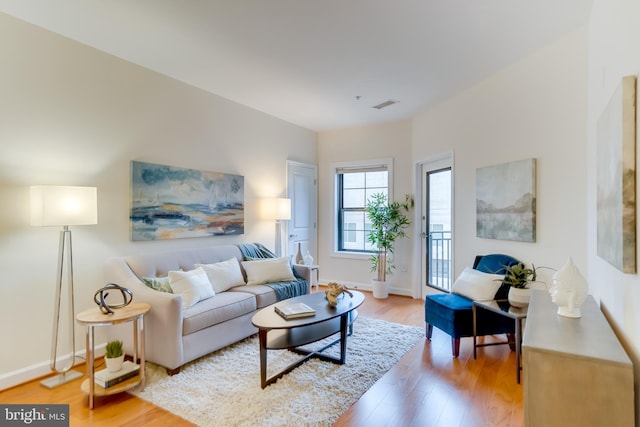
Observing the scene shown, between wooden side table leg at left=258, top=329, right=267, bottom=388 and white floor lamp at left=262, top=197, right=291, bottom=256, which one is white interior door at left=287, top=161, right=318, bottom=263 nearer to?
white floor lamp at left=262, top=197, right=291, bottom=256

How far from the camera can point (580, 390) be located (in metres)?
1.28

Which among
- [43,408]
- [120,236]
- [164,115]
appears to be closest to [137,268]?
[120,236]

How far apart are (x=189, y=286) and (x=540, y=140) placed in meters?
3.47

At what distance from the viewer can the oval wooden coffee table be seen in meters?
2.46

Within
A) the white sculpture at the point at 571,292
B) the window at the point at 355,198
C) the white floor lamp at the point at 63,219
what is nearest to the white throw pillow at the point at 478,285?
the white sculpture at the point at 571,292

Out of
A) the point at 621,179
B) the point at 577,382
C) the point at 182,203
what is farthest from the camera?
the point at 182,203

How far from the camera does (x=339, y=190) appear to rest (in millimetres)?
5988

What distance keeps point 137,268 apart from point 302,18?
2.58 m

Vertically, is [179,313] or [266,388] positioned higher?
[179,313]

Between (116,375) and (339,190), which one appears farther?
(339,190)

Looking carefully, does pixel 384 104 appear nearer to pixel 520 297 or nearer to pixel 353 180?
pixel 353 180

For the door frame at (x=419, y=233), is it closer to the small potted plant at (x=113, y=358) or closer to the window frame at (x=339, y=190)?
the window frame at (x=339, y=190)

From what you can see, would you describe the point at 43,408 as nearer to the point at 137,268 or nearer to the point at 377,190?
the point at 137,268

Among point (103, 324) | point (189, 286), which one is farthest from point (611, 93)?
point (103, 324)
